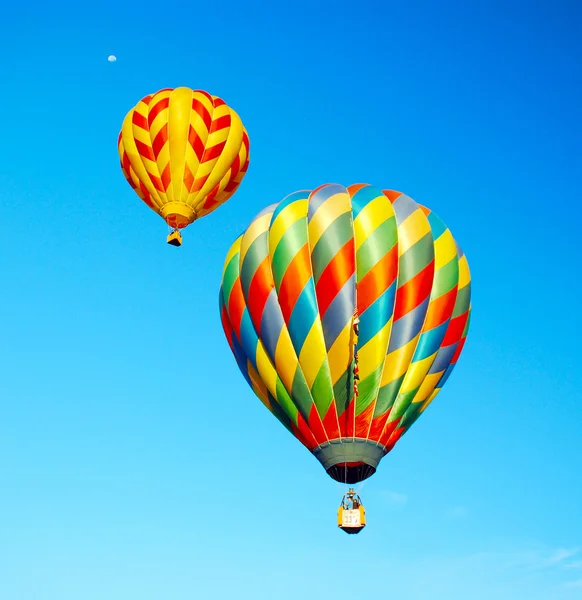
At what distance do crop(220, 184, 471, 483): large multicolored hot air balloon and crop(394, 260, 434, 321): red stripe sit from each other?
0.02 m

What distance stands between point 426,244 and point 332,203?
1834 millimetres

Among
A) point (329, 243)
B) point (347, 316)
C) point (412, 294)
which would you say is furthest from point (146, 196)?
point (412, 294)

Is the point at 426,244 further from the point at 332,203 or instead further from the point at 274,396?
the point at 274,396

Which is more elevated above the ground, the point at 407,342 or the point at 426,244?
the point at 426,244

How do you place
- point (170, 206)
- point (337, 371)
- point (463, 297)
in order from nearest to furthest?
point (337, 371)
point (463, 297)
point (170, 206)

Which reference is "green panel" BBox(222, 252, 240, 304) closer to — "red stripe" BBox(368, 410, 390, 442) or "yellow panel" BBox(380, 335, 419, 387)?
"yellow panel" BBox(380, 335, 419, 387)

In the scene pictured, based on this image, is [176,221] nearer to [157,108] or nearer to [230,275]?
[157,108]

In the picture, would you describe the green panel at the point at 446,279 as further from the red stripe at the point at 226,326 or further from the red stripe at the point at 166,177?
the red stripe at the point at 166,177

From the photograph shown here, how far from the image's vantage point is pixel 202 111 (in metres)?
27.0

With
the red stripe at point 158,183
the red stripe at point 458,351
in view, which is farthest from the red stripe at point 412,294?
the red stripe at point 158,183

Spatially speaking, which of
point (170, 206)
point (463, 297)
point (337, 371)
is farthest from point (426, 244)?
point (170, 206)

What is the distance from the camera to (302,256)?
65.7 feet

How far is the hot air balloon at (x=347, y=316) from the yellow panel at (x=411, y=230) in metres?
0.02

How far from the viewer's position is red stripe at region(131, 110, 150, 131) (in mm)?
26869
